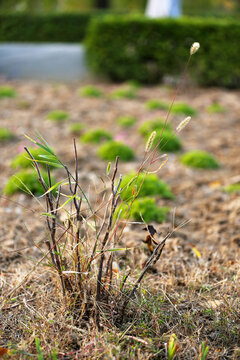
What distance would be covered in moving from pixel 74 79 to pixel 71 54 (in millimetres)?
817

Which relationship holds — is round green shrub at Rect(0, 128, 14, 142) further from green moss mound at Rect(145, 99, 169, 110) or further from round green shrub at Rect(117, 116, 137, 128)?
green moss mound at Rect(145, 99, 169, 110)

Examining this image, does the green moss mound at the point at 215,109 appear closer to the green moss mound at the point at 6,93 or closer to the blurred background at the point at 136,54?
the blurred background at the point at 136,54

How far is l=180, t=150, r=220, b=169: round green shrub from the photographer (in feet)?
14.1

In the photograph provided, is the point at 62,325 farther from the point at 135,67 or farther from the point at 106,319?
the point at 135,67

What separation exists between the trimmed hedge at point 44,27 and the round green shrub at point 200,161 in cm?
1067

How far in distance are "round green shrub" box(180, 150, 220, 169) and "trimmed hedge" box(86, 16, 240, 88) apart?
4.50 m

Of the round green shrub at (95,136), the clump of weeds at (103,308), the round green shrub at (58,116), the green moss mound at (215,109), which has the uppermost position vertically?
the clump of weeds at (103,308)

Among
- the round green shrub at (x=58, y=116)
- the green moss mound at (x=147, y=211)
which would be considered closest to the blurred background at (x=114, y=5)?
the round green shrub at (x=58, y=116)

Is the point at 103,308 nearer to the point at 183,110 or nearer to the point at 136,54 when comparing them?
the point at 183,110

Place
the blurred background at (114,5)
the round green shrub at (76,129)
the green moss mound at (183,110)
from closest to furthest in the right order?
the round green shrub at (76,129) < the green moss mound at (183,110) < the blurred background at (114,5)

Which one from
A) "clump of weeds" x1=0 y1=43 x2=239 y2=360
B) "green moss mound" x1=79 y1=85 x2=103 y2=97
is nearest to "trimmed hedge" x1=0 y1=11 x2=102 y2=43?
"green moss mound" x1=79 y1=85 x2=103 y2=97

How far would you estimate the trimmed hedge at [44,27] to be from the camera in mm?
13078

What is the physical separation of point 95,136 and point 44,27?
9914mm

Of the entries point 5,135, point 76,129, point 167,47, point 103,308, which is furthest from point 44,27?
point 103,308
